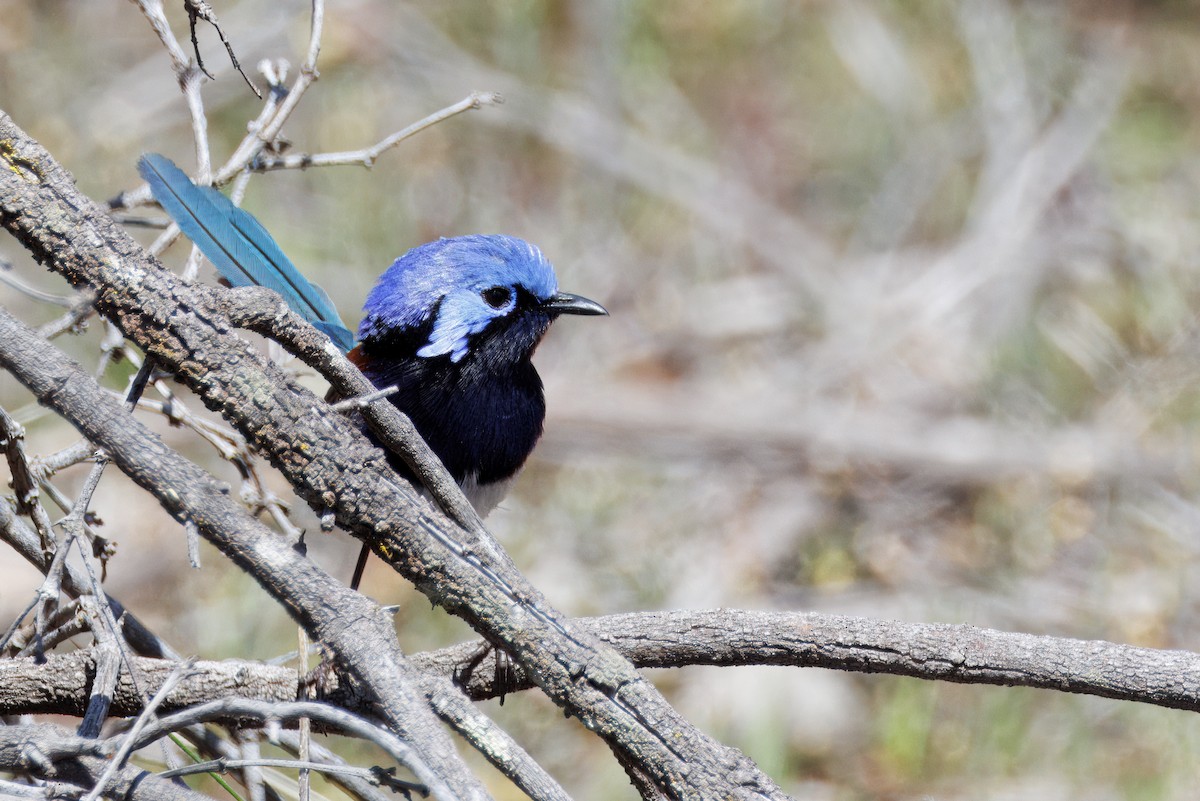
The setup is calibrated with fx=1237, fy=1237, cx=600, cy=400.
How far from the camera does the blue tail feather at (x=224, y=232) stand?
8.61ft

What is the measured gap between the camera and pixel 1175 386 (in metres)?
5.78

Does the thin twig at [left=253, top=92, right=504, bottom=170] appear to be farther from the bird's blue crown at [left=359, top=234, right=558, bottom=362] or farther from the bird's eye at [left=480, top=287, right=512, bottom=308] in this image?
the bird's eye at [left=480, top=287, right=512, bottom=308]

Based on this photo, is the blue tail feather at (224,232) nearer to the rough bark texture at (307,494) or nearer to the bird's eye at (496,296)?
the bird's eye at (496,296)

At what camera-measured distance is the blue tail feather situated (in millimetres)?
2623

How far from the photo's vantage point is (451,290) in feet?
10.5

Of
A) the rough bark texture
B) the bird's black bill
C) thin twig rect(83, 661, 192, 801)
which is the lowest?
thin twig rect(83, 661, 192, 801)

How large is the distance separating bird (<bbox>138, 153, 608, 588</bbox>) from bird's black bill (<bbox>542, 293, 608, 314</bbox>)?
0.06 meters

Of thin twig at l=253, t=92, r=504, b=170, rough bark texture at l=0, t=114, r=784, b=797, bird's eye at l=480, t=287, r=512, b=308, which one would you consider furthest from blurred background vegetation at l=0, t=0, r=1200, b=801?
rough bark texture at l=0, t=114, r=784, b=797

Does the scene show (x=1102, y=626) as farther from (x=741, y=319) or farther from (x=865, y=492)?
(x=741, y=319)

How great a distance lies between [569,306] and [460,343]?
15.8 inches

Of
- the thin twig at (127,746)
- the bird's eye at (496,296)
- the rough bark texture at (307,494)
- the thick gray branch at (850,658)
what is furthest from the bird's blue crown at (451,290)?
the thin twig at (127,746)

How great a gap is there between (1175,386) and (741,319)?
2.24 meters

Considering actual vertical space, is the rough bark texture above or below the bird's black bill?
below

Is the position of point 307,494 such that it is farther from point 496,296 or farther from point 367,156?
point 496,296
